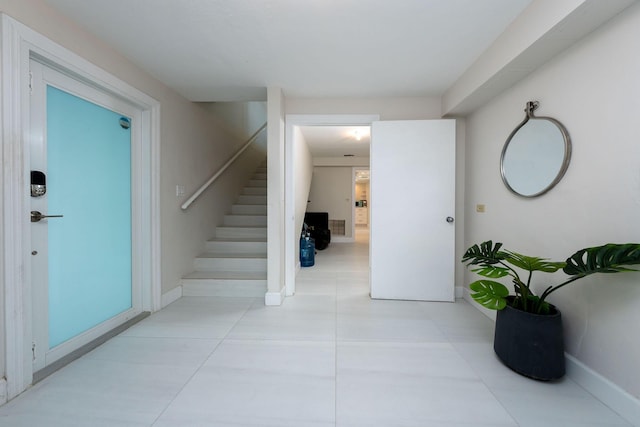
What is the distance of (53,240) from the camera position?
1.63 m

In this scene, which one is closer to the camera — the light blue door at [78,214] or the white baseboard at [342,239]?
the light blue door at [78,214]

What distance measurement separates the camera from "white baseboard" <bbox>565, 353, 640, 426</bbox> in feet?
3.98

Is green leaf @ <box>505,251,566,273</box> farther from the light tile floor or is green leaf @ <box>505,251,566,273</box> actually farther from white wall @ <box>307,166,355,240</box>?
white wall @ <box>307,166,355,240</box>

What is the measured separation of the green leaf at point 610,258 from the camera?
111 centimetres

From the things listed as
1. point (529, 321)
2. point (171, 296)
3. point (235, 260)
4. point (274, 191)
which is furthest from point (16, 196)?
point (529, 321)

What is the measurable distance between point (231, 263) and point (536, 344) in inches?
109

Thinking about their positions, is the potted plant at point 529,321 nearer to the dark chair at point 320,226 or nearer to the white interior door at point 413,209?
the white interior door at point 413,209

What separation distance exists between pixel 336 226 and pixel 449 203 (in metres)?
4.42

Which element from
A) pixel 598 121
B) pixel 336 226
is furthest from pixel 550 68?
pixel 336 226

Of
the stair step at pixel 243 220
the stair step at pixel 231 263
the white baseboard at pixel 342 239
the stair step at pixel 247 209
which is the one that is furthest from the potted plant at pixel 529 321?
the white baseboard at pixel 342 239

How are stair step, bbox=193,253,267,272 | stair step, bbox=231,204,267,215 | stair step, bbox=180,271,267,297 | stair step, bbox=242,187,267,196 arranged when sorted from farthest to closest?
stair step, bbox=242,187,267,196, stair step, bbox=231,204,267,215, stair step, bbox=193,253,267,272, stair step, bbox=180,271,267,297

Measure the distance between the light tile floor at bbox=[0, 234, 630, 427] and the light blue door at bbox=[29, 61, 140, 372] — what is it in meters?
0.26

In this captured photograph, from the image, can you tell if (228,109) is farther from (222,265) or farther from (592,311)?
(592,311)

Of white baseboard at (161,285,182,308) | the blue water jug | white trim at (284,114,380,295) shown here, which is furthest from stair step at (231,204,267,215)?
white baseboard at (161,285,182,308)
